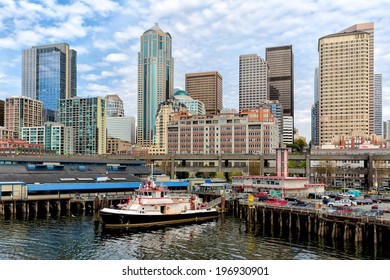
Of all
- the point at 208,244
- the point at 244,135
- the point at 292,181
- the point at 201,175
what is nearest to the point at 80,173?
the point at 292,181

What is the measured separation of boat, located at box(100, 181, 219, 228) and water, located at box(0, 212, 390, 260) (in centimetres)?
245

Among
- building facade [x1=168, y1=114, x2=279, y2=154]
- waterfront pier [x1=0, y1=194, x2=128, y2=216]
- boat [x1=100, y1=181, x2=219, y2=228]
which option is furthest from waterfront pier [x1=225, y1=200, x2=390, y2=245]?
building facade [x1=168, y1=114, x2=279, y2=154]

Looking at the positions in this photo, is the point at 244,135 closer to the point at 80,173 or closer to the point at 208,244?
the point at 80,173

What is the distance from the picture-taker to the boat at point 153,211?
58.7 m

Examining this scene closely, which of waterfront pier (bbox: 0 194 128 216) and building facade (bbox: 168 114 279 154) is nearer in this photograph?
waterfront pier (bbox: 0 194 128 216)

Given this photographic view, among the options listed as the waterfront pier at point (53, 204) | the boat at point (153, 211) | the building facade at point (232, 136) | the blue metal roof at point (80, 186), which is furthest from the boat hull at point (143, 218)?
the building facade at point (232, 136)

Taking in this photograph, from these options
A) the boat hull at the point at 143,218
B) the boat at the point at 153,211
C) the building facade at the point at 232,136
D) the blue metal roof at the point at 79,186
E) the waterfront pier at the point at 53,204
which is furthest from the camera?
the building facade at the point at 232,136

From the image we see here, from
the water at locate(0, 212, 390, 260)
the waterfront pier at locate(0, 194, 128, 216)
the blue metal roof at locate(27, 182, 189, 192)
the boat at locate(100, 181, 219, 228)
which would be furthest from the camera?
the blue metal roof at locate(27, 182, 189, 192)

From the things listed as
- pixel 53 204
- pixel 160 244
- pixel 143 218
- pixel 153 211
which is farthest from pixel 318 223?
pixel 53 204

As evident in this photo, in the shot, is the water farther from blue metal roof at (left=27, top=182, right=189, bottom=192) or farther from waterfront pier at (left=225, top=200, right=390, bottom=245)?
blue metal roof at (left=27, top=182, right=189, bottom=192)

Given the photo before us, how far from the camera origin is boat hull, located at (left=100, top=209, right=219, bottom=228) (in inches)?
2295

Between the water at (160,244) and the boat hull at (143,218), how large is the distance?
1906 millimetres

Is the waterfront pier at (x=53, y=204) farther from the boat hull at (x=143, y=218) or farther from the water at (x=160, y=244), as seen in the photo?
the boat hull at (x=143, y=218)
